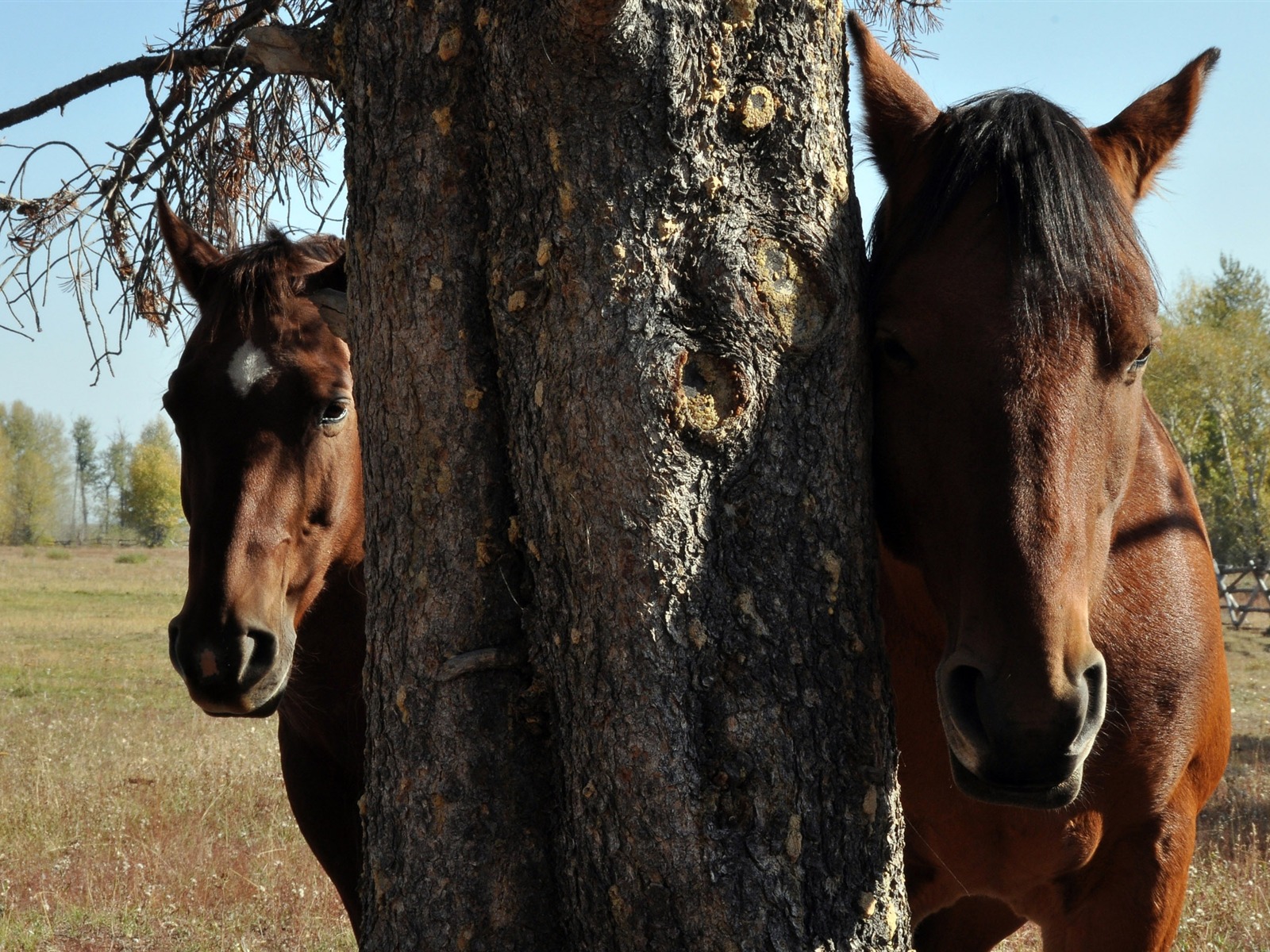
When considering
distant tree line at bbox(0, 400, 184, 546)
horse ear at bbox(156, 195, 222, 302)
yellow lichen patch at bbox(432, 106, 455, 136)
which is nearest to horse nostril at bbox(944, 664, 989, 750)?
yellow lichen patch at bbox(432, 106, 455, 136)

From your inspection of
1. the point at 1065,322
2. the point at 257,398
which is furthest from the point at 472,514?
the point at 257,398

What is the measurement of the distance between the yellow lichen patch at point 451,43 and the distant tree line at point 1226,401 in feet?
102

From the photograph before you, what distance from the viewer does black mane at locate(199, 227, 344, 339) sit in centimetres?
315

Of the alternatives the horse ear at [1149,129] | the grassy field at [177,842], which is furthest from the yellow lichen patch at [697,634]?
the grassy field at [177,842]

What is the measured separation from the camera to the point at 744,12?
1.76 meters

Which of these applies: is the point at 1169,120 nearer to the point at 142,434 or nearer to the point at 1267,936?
the point at 1267,936

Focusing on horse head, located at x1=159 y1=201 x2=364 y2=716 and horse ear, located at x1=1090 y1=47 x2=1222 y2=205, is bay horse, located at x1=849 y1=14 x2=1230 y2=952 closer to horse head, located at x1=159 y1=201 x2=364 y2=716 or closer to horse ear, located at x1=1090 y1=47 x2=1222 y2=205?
horse ear, located at x1=1090 y1=47 x2=1222 y2=205

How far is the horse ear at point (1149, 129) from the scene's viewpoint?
235 cm

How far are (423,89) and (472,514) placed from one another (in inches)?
29.8

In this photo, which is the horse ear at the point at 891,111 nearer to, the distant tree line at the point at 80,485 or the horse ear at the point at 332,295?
the horse ear at the point at 332,295

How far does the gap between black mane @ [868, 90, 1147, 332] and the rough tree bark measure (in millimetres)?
324

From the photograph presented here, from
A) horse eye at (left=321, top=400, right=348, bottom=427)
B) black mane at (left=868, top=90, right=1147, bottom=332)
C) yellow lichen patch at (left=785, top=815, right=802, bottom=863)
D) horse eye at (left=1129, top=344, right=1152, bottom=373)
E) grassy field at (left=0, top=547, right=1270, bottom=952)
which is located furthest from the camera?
grassy field at (left=0, top=547, right=1270, bottom=952)

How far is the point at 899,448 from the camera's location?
2025 mm

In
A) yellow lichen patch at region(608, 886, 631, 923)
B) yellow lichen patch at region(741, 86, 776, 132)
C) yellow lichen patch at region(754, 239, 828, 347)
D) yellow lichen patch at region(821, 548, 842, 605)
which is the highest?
yellow lichen patch at region(741, 86, 776, 132)
